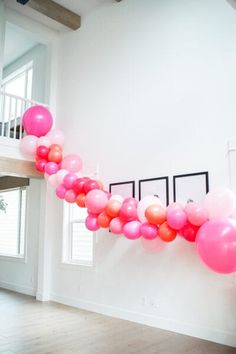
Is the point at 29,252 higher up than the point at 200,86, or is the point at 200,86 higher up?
the point at 200,86

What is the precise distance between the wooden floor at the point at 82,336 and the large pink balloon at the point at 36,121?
2.93 metres

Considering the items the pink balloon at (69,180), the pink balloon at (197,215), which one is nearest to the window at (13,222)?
the pink balloon at (69,180)

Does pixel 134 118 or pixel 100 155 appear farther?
pixel 100 155

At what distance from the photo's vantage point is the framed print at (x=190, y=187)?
14.2 ft

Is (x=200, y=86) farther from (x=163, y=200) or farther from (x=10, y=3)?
(x=10, y=3)

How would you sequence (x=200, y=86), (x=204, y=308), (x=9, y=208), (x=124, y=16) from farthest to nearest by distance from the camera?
1. (x=9, y=208)
2. (x=124, y=16)
3. (x=200, y=86)
4. (x=204, y=308)

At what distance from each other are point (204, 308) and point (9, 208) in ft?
17.9

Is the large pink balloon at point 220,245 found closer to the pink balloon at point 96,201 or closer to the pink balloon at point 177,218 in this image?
the pink balloon at point 177,218

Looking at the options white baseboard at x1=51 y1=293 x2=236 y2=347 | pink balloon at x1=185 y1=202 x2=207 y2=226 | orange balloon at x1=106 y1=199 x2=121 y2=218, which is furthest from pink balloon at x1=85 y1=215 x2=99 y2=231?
pink balloon at x1=185 y1=202 x2=207 y2=226

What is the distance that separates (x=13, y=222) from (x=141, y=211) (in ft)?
15.4

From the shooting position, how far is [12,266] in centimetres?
755

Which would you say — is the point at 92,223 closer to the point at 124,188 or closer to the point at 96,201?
the point at 96,201

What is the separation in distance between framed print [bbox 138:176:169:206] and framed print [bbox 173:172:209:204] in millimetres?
148

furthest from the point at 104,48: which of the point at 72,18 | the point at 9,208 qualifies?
the point at 9,208
